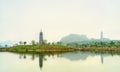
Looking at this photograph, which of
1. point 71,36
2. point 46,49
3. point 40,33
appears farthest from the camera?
point 71,36

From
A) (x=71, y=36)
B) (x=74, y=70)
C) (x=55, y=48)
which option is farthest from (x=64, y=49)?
(x=71, y=36)

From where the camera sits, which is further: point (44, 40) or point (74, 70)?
→ point (44, 40)

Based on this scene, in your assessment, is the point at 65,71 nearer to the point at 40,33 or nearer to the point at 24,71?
the point at 24,71

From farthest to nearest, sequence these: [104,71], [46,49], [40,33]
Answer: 1. [40,33]
2. [46,49]
3. [104,71]

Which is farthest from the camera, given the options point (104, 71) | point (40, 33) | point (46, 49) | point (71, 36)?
point (71, 36)

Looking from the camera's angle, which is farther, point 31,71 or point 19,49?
point 19,49

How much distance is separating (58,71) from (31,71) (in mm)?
1509

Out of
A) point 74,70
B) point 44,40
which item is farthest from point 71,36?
point 74,70

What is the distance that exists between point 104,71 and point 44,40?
48031 millimetres

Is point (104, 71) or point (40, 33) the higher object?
point (40, 33)

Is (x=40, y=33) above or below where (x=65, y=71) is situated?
above

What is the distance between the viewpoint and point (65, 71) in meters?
15.7

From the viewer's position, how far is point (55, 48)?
2313 inches

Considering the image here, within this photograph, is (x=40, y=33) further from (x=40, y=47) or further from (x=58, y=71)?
(x=58, y=71)
